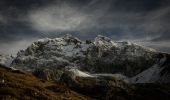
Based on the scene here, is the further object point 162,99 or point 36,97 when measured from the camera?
point 162,99

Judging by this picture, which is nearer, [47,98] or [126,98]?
[47,98]

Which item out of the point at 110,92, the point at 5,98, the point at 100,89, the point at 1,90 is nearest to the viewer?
the point at 5,98

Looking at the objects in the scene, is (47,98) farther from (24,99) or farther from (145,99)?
(145,99)

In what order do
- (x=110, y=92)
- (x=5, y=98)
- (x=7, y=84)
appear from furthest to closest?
(x=110, y=92)
(x=7, y=84)
(x=5, y=98)

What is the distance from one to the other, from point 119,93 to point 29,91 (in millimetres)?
137311

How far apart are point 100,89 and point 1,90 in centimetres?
14248

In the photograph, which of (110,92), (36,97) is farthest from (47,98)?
(110,92)

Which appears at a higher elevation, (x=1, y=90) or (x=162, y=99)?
(x=1, y=90)

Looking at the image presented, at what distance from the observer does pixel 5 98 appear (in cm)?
4012

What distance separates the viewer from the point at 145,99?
181 m

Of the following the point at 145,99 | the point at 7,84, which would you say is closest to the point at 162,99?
the point at 145,99

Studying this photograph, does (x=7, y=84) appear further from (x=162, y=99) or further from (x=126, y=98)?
(x=162, y=99)

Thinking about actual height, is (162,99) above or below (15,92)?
below

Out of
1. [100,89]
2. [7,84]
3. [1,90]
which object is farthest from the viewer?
[100,89]
